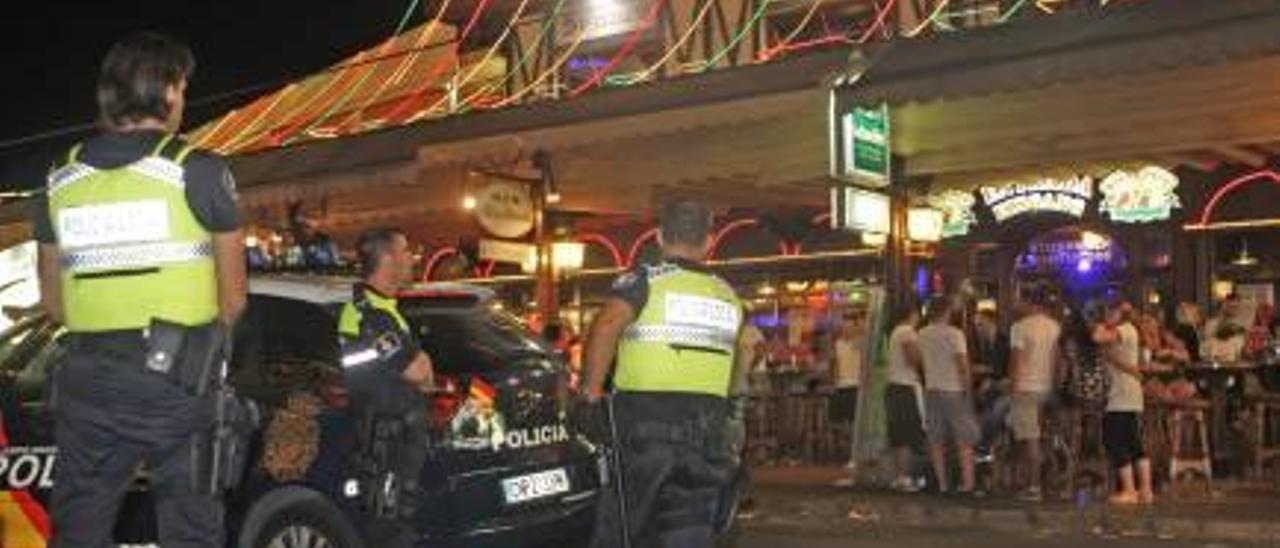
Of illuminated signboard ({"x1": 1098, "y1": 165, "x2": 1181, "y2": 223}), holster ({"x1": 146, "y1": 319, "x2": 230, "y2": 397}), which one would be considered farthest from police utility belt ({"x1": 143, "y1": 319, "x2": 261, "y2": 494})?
illuminated signboard ({"x1": 1098, "y1": 165, "x2": 1181, "y2": 223})

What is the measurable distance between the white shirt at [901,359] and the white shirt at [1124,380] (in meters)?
1.81

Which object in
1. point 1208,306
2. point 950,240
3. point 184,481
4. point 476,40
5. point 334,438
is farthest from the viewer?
point 476,40

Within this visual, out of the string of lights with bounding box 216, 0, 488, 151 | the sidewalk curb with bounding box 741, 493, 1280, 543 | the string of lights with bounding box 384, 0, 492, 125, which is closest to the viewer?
the sidewalk curb with bounding box 741, 493, 1280, 543

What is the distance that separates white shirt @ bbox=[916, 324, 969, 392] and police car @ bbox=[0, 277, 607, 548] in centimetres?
778

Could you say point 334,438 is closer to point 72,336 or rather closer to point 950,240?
point 72,336

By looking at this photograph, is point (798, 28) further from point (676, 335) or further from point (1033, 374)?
point (676, 335)

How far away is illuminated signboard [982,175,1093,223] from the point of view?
69.5ft

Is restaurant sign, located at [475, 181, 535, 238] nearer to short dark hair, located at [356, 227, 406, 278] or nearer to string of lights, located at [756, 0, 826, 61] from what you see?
string of lights, located at [756, 0, 826, 61]

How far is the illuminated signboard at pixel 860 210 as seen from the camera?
1487cm

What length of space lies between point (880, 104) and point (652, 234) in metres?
10.4

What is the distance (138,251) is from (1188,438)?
13.0m

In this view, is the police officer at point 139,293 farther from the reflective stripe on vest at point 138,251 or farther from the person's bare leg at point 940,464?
the person's bare leg at point 940,464

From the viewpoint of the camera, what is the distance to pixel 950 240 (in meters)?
22.5

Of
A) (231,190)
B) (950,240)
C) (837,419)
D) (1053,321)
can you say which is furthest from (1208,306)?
(231,190)
